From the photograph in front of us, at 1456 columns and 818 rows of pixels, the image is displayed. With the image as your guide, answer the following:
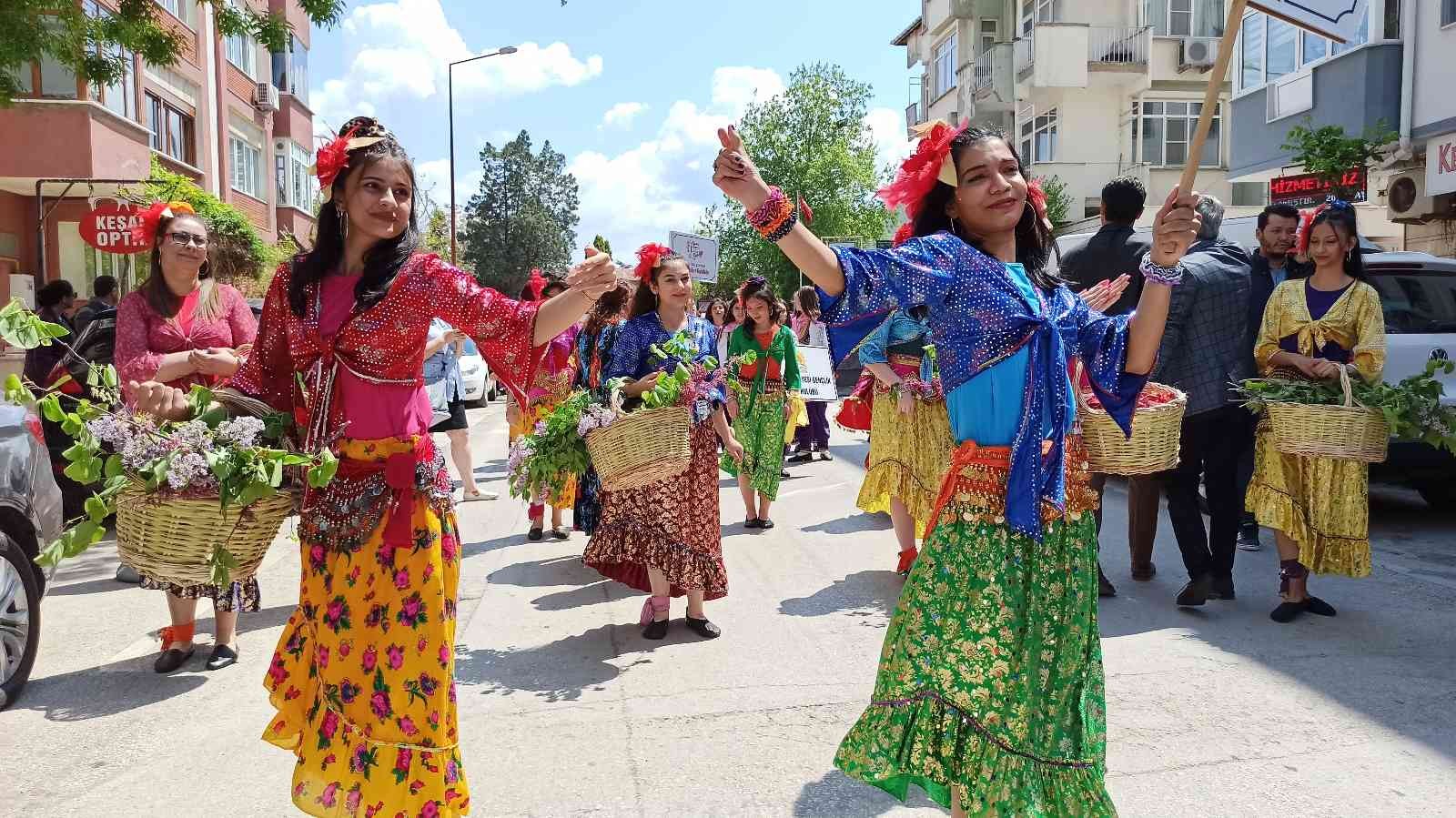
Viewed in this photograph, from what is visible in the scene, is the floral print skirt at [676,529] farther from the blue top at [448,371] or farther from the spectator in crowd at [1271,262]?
the blue top at [448,371]

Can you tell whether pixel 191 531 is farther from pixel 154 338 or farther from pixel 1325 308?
pixel 1325 308

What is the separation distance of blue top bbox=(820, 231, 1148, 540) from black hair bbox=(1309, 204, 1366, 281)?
12.0 ft

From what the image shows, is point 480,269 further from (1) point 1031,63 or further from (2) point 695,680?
(2) point 695,680

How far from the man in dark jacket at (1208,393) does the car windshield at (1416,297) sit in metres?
3.01

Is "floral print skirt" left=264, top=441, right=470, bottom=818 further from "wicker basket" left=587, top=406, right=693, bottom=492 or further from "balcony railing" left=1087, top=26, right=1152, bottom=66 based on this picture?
"balcony railing" left=1087, top=26, right=1152, bottom=66

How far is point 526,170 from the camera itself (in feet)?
249

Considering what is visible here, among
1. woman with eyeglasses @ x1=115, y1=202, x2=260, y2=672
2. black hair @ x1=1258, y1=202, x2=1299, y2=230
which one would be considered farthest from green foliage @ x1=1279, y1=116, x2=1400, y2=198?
woman with eyeglasses @ x1=115, y1=202, x2=260, y2=672

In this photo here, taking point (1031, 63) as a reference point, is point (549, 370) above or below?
below

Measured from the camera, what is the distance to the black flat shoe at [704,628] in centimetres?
570

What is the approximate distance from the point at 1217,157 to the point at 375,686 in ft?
101

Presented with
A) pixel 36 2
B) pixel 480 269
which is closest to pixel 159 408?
pixel 36 2

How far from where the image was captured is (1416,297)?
8328 millimetres

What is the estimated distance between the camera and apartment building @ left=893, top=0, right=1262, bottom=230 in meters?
28.6

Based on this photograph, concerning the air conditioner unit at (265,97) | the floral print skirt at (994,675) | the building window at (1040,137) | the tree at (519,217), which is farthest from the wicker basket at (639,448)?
the tree at (519,217)
